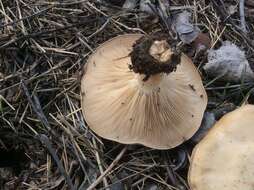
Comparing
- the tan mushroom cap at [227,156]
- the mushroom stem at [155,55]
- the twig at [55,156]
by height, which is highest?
the mushroom stem at [155,55]

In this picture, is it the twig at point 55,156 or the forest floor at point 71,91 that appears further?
the forest floor at point 71,91

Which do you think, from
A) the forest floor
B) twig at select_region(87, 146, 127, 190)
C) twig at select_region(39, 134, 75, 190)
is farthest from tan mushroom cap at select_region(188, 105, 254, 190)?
twig at select_region(39, 134, 75, 190)

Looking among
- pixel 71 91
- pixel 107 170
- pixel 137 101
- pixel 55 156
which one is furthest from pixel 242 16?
pixel 55 156

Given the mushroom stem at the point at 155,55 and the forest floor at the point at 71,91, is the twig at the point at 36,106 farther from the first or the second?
the mushroom stem at the point at 155,55

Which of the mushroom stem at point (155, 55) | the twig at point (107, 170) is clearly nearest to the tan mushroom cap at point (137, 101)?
the twig at point (107, 170)

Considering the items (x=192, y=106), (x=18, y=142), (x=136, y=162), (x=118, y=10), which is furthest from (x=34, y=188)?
(x=118, y=10)

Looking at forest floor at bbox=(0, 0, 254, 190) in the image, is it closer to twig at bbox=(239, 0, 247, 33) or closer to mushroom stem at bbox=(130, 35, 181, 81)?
twig at bbox=(239, 0, 247, 33)

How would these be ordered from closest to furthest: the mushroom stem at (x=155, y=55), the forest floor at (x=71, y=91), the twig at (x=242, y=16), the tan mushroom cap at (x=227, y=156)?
the mushroom stem at (x=155, y=55), the tan mushroom cap at (x=227, y=156), the forest floor at (x=71, y=91), the twig at (x=242, y=16)
